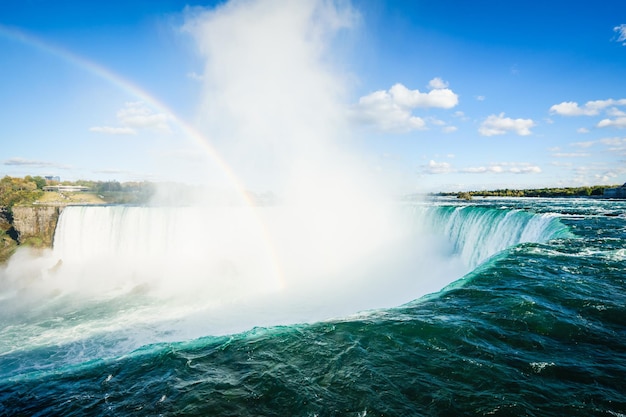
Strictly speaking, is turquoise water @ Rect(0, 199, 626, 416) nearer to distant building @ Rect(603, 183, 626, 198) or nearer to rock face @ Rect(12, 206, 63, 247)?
rock face @ Rect(12, 206, 63, 247)

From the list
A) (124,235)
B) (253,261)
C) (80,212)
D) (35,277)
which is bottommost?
(35,277)

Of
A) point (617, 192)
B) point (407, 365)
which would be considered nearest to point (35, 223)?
point (407, 365)

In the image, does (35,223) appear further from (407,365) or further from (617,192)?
(617,192)

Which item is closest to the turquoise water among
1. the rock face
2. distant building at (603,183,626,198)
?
the rock face

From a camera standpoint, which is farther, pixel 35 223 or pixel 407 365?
pixel 35 223

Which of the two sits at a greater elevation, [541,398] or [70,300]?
[541,398]

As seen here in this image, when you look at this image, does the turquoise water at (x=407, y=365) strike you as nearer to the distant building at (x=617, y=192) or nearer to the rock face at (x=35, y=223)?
the rock face at (x=35, y=223)

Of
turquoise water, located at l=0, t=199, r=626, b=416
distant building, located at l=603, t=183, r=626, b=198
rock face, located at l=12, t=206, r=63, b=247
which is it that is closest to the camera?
turquoise water, located at l=0, t=199, r=626, b=416

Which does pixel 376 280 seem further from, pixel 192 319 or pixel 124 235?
pixel 124 235

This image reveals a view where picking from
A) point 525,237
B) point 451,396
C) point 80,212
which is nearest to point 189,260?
point 80,212
